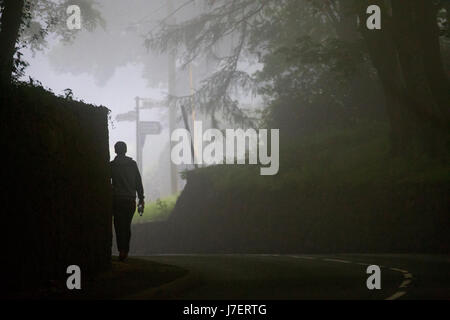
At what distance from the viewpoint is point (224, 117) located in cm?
3247

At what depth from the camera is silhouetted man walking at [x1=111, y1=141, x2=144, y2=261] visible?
525 inches

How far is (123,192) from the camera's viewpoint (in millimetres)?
13406

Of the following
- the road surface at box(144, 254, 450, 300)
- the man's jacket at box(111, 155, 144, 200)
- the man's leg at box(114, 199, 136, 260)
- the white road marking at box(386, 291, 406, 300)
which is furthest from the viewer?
the man's jacket at box(111, 155, 144, 200)

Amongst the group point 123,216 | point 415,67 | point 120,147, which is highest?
point 415,67

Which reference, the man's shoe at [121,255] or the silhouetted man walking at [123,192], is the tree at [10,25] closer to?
the silhouetted man walking at [123,192]

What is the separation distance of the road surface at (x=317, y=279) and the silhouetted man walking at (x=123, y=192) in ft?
4.67

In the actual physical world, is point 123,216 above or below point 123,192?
below

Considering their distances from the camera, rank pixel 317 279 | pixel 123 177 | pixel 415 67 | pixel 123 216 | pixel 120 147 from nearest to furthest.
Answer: pixel 317 279 < pixel 123 216 < pixel 123 177 < pixel 120 147 < pixel 415 67

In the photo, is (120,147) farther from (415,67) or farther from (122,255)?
(415,67)

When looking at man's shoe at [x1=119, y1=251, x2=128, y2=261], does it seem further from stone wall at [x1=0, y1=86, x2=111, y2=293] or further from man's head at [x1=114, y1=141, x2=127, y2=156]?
man's head at [x1=114, y1=141, x2=127, y2=156]

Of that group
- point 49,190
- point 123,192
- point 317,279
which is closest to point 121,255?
point 123,192

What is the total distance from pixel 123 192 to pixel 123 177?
0.94ft

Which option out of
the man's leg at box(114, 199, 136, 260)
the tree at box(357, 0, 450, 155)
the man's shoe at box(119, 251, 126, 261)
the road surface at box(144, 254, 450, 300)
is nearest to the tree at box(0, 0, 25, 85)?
the man's leg at box(114, 199, 136, 260)
